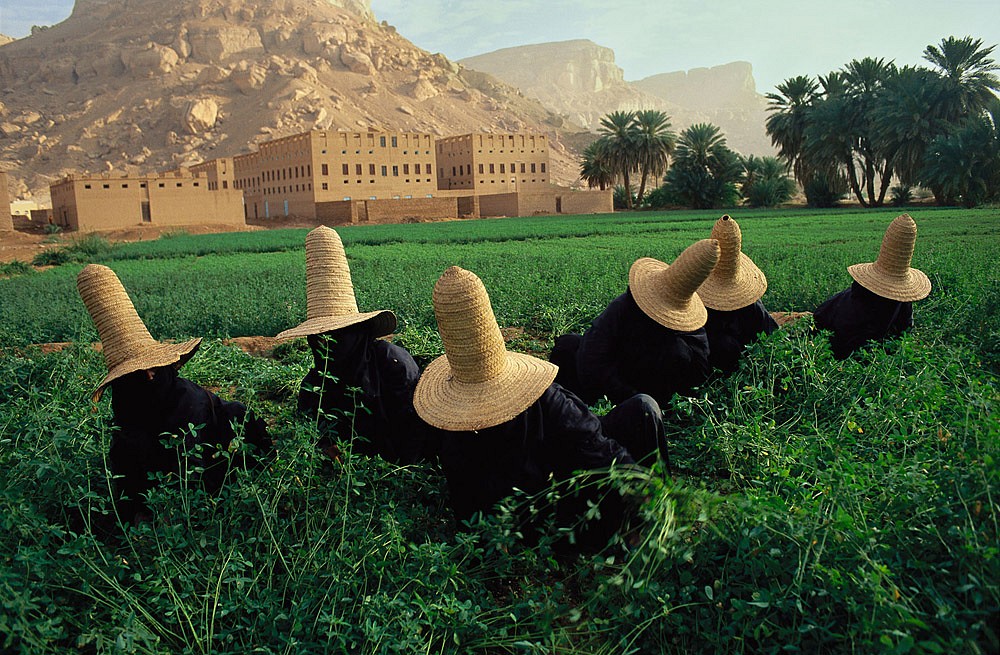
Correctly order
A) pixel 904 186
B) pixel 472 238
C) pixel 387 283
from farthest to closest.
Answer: pixel 904 186 → pixel 472 238 → pixel 387 283

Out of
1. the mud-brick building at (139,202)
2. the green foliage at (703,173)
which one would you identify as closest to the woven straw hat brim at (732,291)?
the mud-brick building at (139,202)

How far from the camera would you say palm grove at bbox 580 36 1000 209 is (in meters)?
37.2

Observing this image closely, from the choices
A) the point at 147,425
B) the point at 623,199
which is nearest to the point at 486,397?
the point at 147,425

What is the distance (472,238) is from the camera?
2658cm

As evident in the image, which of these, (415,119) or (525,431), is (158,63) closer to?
(415,119)

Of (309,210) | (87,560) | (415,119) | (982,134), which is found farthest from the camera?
(415,119)

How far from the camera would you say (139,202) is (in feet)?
133

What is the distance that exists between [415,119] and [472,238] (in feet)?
267

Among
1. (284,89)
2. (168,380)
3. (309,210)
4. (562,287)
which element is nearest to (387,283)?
(562,287)

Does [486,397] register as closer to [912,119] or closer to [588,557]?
[588,557]

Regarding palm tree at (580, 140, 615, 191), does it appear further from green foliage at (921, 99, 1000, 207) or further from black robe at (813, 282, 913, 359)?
black robe at (813, 282, 913, 359)

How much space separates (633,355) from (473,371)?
1.65 meters

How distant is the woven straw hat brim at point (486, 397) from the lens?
9.07 ft

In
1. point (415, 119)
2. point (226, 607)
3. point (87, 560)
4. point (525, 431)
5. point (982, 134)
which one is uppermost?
point (415, 119)
